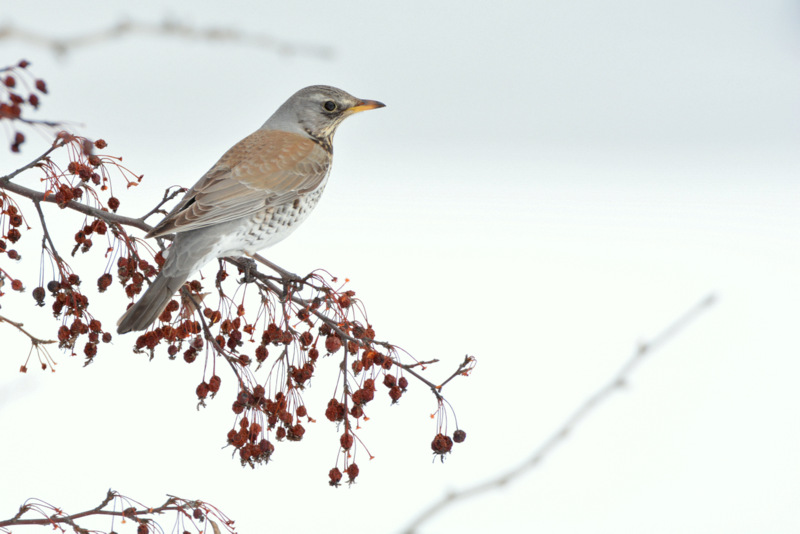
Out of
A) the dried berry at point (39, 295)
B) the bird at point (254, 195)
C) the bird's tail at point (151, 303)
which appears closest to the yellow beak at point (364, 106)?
the bird at point (254, 195)

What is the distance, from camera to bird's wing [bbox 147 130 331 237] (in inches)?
42.1

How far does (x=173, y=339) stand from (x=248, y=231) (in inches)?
11.0

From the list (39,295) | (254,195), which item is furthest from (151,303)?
(254,195)

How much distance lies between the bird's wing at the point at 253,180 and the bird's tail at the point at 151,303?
7 cm

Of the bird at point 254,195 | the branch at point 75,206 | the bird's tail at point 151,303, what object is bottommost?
the bird's tail at point 151,303

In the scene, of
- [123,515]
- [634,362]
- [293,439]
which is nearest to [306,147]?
[293,439]

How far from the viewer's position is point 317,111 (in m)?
1.44

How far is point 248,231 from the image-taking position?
1.17 metres

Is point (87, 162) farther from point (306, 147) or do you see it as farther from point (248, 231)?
point (306, 147)

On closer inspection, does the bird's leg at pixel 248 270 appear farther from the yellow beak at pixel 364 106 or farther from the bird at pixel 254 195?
the yellow beak at pixel 364 106

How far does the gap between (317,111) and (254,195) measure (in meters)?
0.32

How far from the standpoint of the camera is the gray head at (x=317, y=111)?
1416 millimetres

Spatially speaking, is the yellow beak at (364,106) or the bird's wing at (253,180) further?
the yellow beak at (364,106)

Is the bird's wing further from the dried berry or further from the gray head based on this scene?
the dried berry
